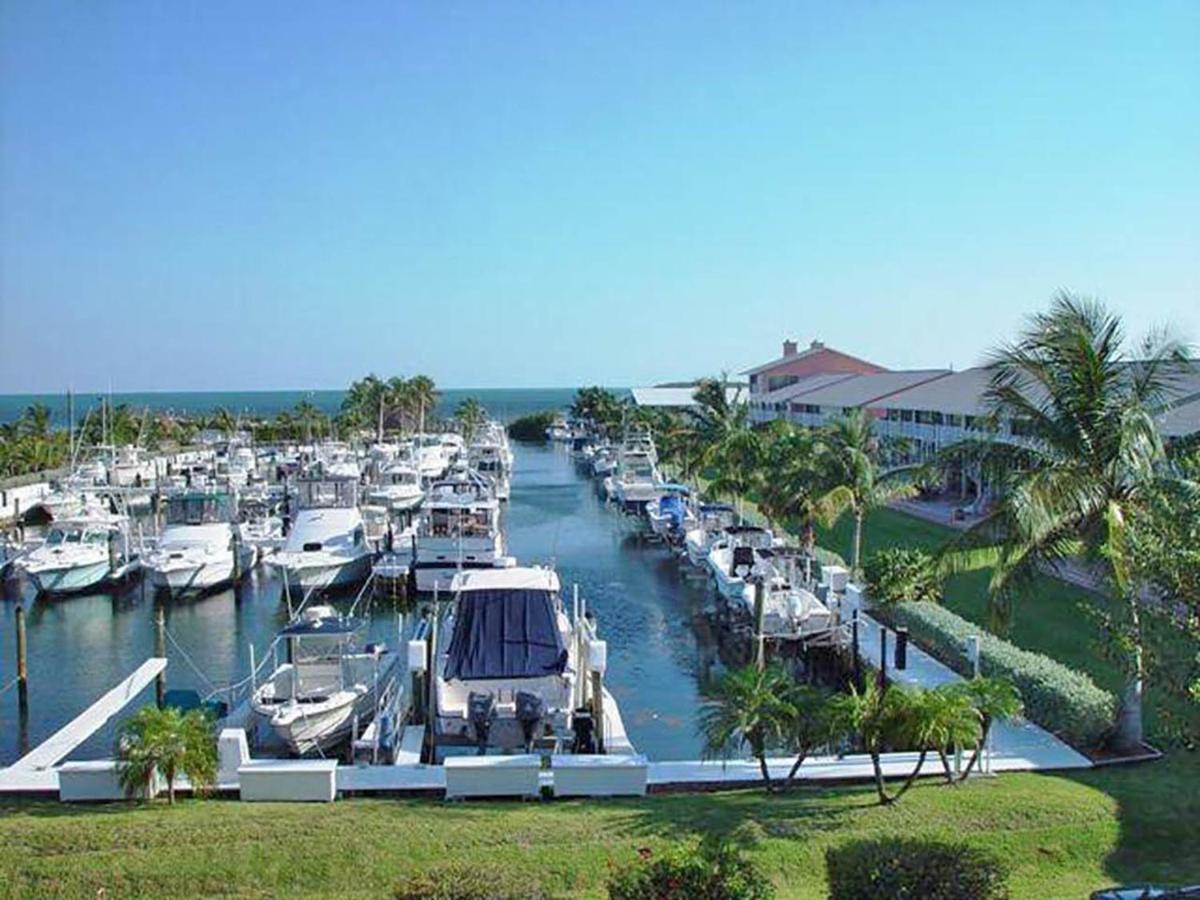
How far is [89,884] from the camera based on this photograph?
12383 millimetres

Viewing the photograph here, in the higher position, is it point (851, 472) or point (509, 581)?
point (851, 472)

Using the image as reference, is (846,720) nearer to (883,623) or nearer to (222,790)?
(222,790)

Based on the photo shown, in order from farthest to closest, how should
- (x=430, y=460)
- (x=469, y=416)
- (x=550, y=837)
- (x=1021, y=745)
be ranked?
(x=469, y=416)
(x=430, y=460)
(x=1021, y=745)
(x=550, y=837)

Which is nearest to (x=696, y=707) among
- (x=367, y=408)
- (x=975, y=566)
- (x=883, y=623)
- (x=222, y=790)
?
(x=883, y=623)

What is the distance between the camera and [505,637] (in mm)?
22266

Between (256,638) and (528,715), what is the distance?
54.8 ft

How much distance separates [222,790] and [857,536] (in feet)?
72.7

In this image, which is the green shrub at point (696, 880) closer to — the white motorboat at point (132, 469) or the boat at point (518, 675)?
the boat at point (518, 675)

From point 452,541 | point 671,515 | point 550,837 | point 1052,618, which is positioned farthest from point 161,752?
point 671,515

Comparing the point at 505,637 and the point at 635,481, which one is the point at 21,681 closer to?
the point at 505,637

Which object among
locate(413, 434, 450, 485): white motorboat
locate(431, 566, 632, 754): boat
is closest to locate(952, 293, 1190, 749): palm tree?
locate(431, 566, 632, 754): boat

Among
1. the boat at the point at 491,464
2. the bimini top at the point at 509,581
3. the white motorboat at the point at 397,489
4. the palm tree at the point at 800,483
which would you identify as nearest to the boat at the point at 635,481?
the boat at the point at 491,464

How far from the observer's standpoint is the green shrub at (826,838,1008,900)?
8.95 meters

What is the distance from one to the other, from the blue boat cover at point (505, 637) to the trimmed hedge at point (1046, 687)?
8.42 meters
